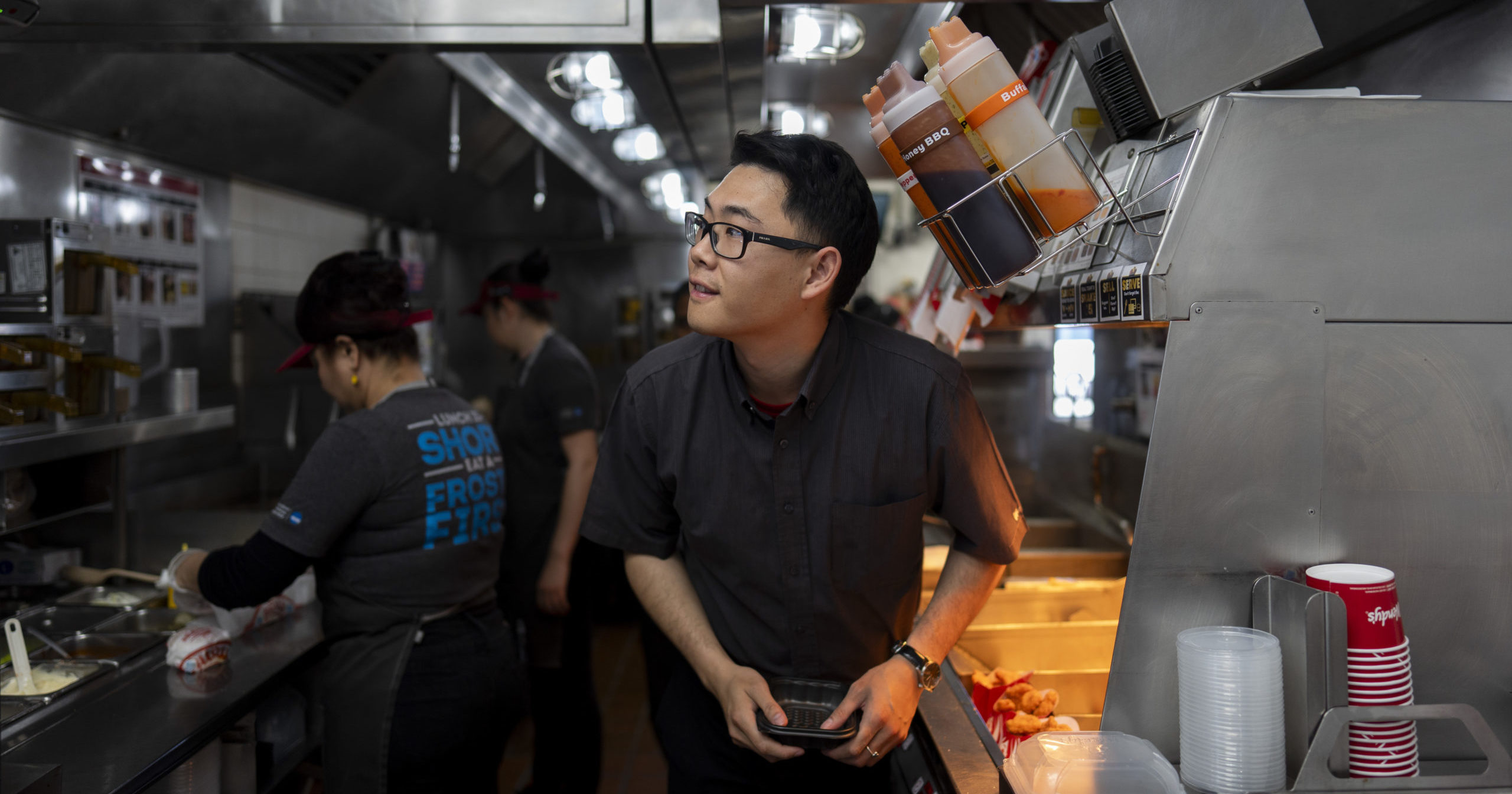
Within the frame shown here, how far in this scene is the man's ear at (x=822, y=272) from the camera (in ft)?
4.99

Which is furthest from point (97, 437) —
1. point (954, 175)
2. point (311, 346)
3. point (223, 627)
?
point (954, 175)

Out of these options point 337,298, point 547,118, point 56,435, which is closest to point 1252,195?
Answer: point 337,298

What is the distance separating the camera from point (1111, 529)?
9.65 ft

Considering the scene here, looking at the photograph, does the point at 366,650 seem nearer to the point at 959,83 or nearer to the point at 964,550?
the point at 964,550

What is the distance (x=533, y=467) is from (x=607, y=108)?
1559mm

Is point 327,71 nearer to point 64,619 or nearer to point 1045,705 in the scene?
point 64,619

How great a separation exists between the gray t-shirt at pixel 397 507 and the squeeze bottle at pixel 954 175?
1.25 meters

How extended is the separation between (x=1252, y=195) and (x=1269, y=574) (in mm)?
499

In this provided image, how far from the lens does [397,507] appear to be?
6.71ft

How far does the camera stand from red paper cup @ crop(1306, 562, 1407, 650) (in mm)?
1204

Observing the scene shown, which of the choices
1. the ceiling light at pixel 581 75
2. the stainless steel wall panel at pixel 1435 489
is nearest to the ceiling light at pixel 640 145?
the ceiling light at pixel 581 75

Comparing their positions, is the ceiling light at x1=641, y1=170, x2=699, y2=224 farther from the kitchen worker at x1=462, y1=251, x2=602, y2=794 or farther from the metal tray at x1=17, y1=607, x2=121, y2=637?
the metal tray at x1=17, y1=607, x2=121, y2=637

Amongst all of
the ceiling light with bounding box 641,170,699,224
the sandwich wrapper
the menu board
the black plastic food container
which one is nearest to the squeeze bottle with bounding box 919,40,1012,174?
the black plastic food container

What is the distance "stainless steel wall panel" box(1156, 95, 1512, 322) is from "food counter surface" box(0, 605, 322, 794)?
5.96ft
